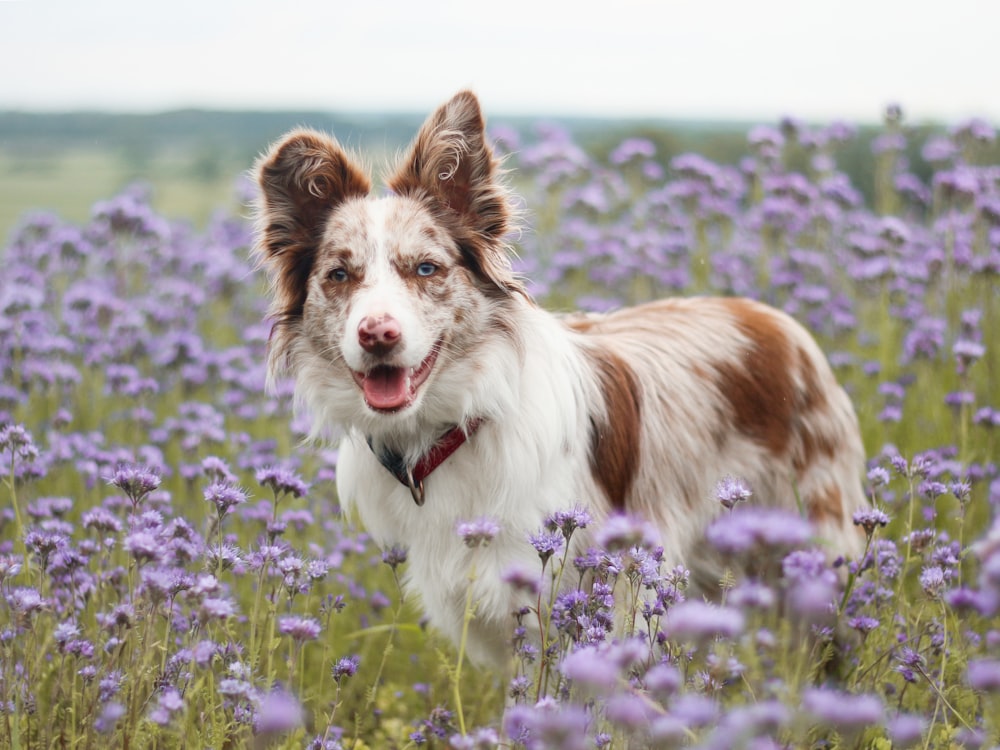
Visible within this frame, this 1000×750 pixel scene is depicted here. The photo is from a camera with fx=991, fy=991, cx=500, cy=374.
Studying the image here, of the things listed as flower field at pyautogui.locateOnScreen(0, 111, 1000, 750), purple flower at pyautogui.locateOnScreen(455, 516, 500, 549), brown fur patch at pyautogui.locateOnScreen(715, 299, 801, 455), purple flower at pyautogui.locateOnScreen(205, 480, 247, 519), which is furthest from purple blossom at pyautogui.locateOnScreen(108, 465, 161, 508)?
brown fur patch at pyautogui.locateOnScreen(715, 299, 801, 455)

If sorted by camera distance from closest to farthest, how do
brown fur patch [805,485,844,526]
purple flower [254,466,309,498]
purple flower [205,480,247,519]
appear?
purple flower [205,480,247,519] → purple flower [254,466,309,498] → brown fur patch [805,485,844,526]

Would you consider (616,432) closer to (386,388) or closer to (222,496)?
(386,388)

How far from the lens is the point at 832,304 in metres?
6.62

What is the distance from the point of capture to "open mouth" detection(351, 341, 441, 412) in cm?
316

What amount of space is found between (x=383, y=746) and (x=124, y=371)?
2.65m

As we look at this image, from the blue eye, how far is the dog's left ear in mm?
184

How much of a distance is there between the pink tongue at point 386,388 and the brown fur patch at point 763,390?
4.98 feet

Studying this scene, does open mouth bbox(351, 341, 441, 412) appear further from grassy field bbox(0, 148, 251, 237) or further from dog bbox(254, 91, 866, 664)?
grassy field bbox(0, 148, 251, 237)

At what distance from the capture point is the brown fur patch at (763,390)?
4094 mm

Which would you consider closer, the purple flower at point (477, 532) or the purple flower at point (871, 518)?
the purple flower at point (477, 532)

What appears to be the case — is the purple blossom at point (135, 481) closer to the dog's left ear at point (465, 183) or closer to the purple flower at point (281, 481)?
the purple flower at point (281, 481)

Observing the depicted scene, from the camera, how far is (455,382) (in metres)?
3.39

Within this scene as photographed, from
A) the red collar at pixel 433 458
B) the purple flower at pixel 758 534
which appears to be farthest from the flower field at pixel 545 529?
the red collar at pixel 433 458

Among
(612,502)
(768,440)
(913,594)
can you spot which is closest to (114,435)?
(612,502)
